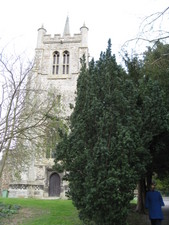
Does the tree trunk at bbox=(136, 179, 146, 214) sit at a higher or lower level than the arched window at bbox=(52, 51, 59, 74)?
lower

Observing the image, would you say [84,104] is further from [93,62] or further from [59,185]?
[59,185]

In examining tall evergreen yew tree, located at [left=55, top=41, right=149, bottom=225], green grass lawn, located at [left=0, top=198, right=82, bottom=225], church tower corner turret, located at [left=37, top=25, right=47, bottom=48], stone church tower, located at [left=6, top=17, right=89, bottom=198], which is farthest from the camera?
church tower corner turret, located at [left=37, top=25, right=47, bottom=48]

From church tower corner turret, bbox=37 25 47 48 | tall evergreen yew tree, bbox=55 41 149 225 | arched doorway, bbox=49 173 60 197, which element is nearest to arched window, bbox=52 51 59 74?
church tower corner turret, bbox=37 25 47 48

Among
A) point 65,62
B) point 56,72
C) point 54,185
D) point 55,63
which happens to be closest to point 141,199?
point 54,185

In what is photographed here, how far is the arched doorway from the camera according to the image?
2444 centimetres

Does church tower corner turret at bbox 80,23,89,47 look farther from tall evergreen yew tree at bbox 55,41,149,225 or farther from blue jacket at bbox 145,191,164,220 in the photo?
blue jacket at bbox 145,191,164,220

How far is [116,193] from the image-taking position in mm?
5742

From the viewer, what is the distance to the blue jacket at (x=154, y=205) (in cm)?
693

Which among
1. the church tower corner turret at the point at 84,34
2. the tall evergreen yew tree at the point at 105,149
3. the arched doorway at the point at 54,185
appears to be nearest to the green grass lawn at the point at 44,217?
the tall evergreen yew tree at the point at 105,149

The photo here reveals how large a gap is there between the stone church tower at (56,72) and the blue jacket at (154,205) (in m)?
17.9

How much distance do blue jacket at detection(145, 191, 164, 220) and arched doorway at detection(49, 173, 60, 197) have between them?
18451mm

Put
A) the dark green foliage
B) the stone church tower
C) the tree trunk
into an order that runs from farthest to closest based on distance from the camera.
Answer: the stone church tower
the tree trunk
the dark green foliage

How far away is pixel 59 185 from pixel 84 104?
19.0 m

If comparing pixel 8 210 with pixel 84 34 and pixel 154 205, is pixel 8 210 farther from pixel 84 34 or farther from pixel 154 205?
pixel 84 34
